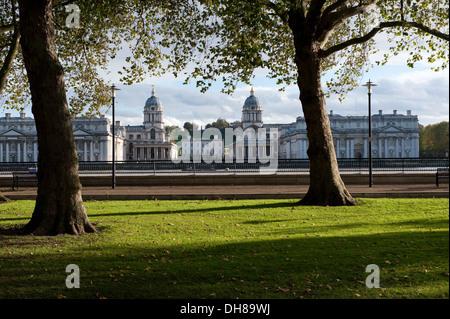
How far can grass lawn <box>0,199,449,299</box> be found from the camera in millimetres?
5324

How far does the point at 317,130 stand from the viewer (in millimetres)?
13914

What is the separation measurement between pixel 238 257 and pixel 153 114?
456 feet

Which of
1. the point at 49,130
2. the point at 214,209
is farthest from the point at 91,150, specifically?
the point at 49,130

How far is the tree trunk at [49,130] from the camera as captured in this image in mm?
8984

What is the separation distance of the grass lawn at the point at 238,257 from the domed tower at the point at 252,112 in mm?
116745

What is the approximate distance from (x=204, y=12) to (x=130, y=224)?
29.3 ft

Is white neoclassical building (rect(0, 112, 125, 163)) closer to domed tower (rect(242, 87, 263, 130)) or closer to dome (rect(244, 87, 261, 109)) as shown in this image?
domed tower (rect(242, 87, 263, 130))

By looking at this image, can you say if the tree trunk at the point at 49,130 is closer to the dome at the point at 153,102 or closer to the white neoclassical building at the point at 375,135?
the white neoclassical building at the point at 375,135

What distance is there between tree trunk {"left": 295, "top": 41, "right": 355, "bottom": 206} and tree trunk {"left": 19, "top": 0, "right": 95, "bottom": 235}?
25.7 feet

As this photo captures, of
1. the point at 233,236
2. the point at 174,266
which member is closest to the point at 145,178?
the point at 233,236

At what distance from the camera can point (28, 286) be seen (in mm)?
5543

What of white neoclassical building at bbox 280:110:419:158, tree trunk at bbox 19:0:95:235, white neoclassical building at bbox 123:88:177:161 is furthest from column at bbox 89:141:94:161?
tree trunk at bbox 19:0:95:235

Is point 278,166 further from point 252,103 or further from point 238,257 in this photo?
point 252,103

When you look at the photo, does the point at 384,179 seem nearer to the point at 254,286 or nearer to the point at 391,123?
the point at 254,286
